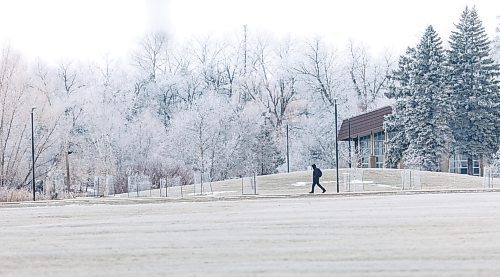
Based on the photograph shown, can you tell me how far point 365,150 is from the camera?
76438mm

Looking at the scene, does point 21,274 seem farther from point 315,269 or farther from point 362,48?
point 362,48

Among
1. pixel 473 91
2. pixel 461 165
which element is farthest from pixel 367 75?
pixel 473 91

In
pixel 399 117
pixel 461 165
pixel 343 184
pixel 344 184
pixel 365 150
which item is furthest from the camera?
pixel 365 150

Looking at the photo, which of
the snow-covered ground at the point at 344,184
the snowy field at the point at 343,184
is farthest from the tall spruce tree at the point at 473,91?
the snowy field at the point at 343,184

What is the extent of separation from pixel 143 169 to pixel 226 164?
837cm

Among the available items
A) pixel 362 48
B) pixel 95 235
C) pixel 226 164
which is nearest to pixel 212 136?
pixel 226 164

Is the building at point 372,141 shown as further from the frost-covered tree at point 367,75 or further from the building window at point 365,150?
the frost-covered tree at point 367,75

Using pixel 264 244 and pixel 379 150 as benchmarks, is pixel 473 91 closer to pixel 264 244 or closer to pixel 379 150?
pixel 379 150

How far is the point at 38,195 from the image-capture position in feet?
164

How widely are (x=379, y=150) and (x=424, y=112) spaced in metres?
12.2

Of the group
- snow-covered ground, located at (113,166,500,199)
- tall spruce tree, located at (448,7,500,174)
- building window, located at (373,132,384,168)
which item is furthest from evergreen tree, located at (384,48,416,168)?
snow-covered ground, located at (113,166,500,199)

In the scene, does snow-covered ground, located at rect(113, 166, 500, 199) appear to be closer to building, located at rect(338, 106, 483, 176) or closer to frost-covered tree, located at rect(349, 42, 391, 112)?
building, located at rect(338, 106, 483, 176)

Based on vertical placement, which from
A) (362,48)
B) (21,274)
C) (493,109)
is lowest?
(21,274)

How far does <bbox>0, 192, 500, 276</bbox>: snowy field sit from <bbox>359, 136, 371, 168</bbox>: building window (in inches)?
2015
